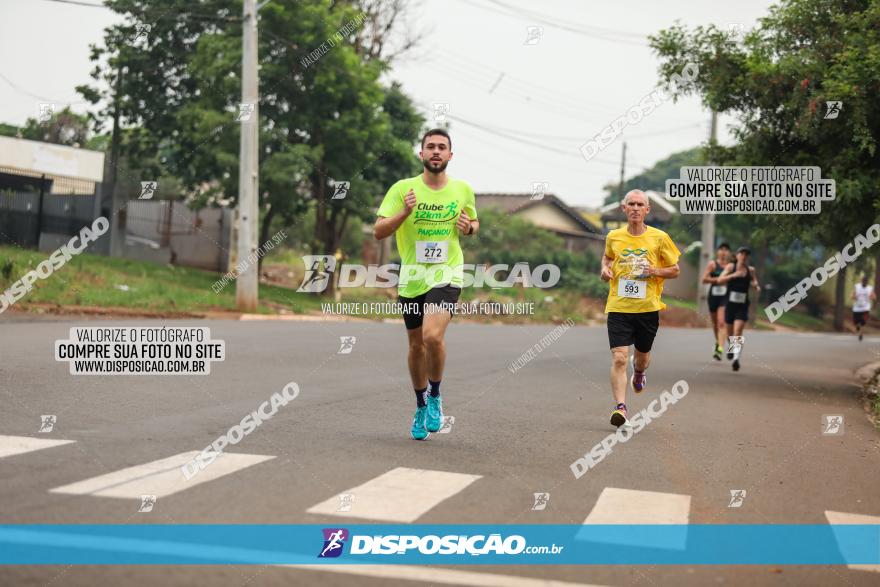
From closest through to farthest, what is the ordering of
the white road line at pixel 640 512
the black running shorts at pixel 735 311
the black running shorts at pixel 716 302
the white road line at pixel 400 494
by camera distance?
the white road line at pixel 640 512 → the white road line at pixel 400 494 → the black running shorts at pixel 735 311 → the black running shorts at pixel 716 302

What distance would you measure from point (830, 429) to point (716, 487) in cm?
413

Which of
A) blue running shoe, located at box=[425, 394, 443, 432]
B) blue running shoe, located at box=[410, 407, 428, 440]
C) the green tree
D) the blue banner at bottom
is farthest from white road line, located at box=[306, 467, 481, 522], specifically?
the green tree

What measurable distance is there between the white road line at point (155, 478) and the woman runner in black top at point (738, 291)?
41.2ft

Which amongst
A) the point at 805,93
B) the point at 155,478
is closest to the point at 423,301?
the point at 155,478

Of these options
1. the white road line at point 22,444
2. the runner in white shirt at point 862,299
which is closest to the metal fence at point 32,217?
the runner in white shirt at point 862,299

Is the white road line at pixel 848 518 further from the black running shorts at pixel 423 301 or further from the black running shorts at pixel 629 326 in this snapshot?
the black running shorts at pixel 629 326

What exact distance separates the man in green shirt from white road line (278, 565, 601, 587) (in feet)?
12.3

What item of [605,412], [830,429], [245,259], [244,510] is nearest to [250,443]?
[244,510]

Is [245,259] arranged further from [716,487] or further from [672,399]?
[716,487]

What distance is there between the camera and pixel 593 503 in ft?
19.9

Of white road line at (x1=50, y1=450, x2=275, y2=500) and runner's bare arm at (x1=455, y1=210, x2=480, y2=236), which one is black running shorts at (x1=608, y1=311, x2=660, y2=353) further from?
white road line at (x1=50, y1=450, x2=275, y2=500)

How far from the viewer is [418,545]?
488 cm

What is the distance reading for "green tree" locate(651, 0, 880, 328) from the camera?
1361cm

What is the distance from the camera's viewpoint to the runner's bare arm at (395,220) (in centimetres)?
788
